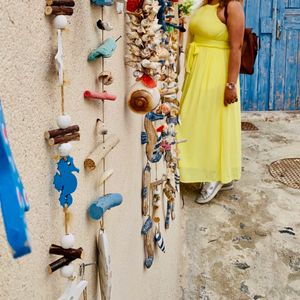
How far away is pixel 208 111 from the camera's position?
117 inches

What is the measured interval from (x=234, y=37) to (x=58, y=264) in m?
2.20

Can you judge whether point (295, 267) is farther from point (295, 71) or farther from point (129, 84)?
point (295, 71)

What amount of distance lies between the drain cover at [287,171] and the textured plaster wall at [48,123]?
2631 millimetres

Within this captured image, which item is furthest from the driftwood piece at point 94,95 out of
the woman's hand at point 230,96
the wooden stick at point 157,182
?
the woman's hand at point 230,96

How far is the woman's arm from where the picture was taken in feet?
8.67

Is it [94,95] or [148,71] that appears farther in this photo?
[148,71]

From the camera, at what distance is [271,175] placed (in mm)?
3689

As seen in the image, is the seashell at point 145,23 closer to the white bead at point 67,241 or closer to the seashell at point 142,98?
the seashell at point 142,98

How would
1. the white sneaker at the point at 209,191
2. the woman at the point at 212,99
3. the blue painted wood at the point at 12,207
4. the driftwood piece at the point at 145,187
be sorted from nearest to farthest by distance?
the blue painted wood at the point at 12,207 → the driftwood piece at the point at 145,187 → the woman at the point at 212,99 → the white sneaker at the point at 209,191

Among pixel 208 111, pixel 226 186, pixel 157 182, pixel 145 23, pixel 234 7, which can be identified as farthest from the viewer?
pixel 226 186

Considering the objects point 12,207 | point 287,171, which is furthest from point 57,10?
point 287,171

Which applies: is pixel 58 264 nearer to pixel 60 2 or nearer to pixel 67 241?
pixel 67 241

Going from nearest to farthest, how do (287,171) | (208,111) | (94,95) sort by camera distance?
(94,95) → (208,111) → (287,171)

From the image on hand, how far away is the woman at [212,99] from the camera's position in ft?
8.98
